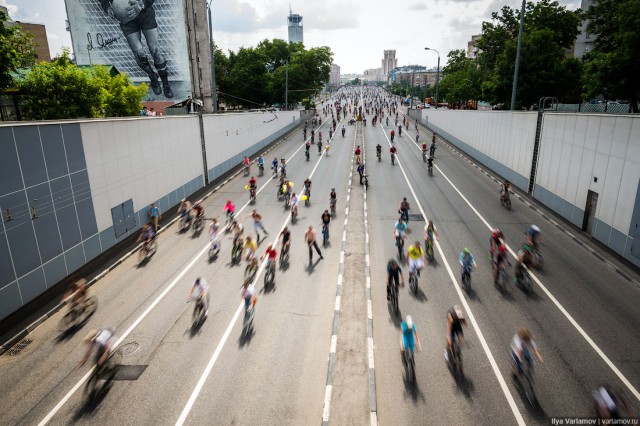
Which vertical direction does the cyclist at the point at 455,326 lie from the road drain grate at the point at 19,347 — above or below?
above

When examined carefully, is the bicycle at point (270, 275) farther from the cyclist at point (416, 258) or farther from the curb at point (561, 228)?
the curb at point (561, 228)

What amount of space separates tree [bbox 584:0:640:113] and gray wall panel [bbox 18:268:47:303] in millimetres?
28989

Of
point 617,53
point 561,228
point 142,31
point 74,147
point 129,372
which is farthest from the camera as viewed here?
point 142,31

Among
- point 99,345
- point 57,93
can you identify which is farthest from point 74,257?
point 57,93

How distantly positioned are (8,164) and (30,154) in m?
1.00

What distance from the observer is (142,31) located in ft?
185

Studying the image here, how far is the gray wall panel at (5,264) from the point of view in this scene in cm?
1123

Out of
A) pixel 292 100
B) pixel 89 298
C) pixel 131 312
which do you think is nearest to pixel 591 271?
pixel 131 312

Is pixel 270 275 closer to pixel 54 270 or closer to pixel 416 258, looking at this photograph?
pixel 416 258

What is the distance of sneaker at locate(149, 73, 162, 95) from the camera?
57178 millimetres

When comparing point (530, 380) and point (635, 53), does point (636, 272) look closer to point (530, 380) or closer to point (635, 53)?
point (530, 380)

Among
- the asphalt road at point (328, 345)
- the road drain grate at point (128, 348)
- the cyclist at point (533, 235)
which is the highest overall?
the cyclist at point (533, 235)

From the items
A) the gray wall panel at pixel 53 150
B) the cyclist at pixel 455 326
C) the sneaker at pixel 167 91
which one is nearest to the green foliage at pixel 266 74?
the sneaker at pixel 167 91

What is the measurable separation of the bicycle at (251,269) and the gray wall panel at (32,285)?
21.7 feet
